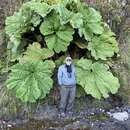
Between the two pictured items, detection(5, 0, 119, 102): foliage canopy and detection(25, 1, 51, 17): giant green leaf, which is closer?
detection(5, 0, 119, 102): foliage canopy

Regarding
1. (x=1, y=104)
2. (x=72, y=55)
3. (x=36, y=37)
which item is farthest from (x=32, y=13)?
(x=1, y=104)

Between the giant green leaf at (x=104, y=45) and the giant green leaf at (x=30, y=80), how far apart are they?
1246 millimetres

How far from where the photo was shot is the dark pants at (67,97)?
11219 millimetres

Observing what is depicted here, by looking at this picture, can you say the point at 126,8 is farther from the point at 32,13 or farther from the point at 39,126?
the point at 39,126

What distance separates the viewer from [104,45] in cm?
1224

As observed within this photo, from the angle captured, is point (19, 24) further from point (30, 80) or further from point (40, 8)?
point (30, 80)

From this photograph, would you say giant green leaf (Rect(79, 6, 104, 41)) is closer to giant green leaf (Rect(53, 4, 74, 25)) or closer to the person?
giant green leaf (Rect(53, 4, 74, 25))

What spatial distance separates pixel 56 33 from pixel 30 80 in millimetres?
1298

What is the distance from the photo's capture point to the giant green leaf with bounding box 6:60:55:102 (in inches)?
438

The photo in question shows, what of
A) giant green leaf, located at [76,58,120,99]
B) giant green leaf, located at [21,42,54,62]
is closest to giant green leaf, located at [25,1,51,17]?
giant green leaf, located at [21,42,54,62]

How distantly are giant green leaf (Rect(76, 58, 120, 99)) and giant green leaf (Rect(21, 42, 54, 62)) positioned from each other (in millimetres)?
771

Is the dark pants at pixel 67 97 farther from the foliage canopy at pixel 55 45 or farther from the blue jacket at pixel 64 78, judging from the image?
the foliage canopy at pixel 55 45

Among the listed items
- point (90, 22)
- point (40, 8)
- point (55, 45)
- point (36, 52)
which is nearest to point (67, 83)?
point (55, 45)

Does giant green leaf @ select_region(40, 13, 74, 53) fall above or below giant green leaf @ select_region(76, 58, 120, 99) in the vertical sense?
above
